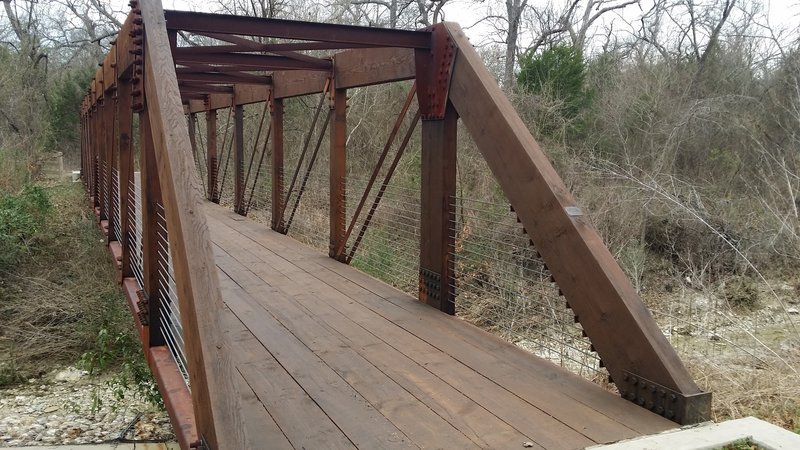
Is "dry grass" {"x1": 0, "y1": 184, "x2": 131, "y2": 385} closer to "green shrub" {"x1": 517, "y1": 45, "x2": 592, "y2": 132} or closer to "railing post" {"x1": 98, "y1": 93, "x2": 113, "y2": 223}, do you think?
"railing post" {"x1": 98, "y1": 93, "x2": 113, "y2": 223}

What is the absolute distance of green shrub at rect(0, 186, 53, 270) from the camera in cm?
1141

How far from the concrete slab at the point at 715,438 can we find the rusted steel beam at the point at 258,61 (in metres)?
3.82

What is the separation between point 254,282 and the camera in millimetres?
5707

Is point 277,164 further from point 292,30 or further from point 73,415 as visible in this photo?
point 292,30

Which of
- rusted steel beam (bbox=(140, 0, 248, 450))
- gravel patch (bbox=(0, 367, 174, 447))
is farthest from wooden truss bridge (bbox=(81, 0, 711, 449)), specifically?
gravel patch (bbox=(0, 367, 174, 447))

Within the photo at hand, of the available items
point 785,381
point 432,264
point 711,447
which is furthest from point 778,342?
point 711,447

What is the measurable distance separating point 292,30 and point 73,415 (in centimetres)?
643

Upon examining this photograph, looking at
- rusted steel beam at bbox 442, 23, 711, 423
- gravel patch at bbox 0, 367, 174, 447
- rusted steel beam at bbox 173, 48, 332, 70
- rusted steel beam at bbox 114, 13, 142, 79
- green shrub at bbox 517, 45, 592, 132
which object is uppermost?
green shrub at bbox 517, 45, 592, 132

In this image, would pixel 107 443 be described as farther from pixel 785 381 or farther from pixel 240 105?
pixel 785 381

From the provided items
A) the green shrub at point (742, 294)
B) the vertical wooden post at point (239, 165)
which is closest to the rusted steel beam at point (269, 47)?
the vertical wooden post at point (239, 165)

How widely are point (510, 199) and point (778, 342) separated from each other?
626 centimetres

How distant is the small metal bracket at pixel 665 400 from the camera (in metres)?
2.84

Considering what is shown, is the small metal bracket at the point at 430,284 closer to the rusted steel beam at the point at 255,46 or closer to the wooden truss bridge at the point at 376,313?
the wooden truss bridge at the point at 376,313

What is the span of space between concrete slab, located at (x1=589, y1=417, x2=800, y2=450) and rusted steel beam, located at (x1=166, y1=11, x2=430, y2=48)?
2920 mm
